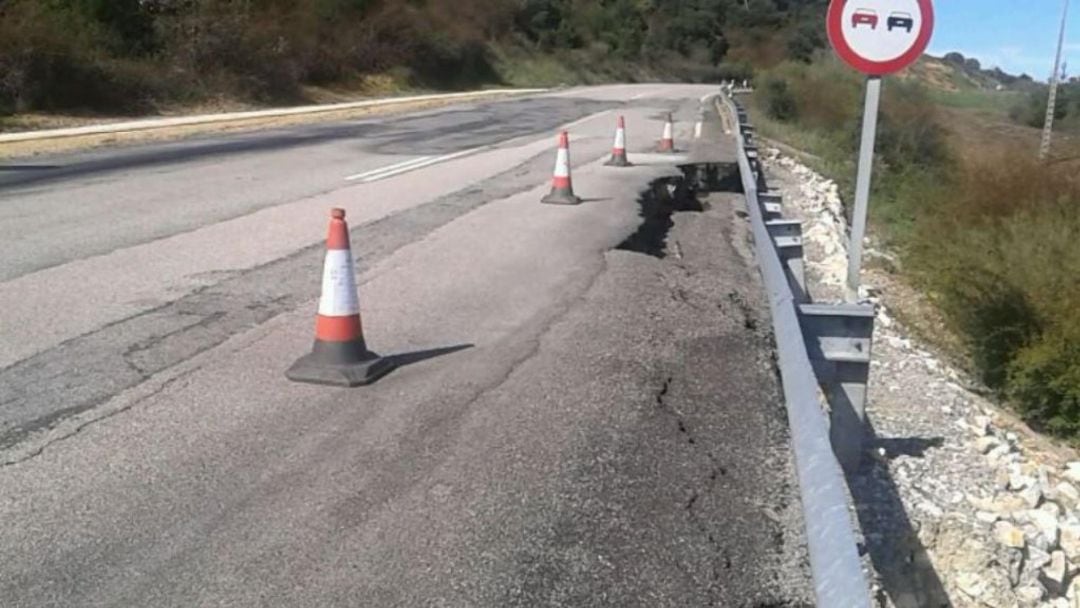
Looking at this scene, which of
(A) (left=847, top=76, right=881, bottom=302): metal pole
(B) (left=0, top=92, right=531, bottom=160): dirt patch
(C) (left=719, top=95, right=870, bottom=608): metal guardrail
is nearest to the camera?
(C) (left=719, top=95, right=870, bottom=608): metal guardrail

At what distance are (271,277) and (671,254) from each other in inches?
144

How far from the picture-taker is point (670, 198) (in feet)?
45.5

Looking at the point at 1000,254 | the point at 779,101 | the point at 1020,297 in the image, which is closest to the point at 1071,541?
the point at 1020,297

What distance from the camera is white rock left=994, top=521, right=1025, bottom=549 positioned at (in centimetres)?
571

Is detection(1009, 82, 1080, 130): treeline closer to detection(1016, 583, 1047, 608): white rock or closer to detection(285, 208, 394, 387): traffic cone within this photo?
detection(1016, 583, 1047, 608): white rock

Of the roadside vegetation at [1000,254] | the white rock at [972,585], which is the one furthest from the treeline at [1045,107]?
the white rock at [972,585]

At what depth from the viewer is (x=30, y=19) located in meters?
24.9

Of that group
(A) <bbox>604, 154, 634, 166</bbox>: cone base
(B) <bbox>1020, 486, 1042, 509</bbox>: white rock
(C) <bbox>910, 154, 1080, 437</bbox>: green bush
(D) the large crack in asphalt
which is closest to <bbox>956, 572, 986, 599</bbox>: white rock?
(B) <bbox>1020, 486, 1042, 509</bbox>: white rock

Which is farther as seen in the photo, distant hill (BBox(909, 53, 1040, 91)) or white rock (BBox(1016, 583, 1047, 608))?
distant hill (BBox(909, 53, 1040, 91))

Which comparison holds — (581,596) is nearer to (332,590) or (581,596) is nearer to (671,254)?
(332,590)

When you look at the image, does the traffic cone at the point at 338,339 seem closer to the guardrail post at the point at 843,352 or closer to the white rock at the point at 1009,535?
the guardrail post at the point at 843,352

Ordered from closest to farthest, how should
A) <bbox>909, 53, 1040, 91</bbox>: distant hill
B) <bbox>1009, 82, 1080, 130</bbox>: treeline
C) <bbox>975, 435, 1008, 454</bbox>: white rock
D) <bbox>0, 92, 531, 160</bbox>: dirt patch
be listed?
1. <bbox>975, 435, 1008, 454</bbox>: white rock
2. <bbox>0, 92, 531, 160</bbox>: dirt patch
3. <bbox>1009, 82, 1080, 130</bbox>: treeline
4. <bbox>909, 53, 1040, 91</bbox>: distant hill

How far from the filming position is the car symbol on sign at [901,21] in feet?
22.3

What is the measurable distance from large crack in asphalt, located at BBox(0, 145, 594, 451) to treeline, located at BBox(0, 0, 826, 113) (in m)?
17.7
